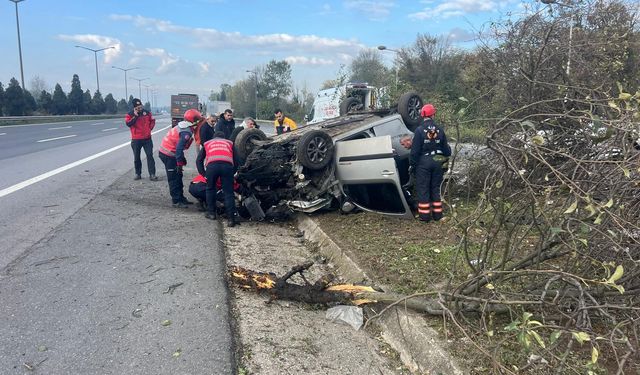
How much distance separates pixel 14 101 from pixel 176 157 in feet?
130

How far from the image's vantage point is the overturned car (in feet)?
20.8

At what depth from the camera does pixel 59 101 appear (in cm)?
5438

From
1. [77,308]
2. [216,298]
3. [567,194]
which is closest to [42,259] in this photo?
[77,308]

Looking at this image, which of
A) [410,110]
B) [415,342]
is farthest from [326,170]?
[415,342]

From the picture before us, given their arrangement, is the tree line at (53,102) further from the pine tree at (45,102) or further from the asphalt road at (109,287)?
the asphalt road at (109,287)

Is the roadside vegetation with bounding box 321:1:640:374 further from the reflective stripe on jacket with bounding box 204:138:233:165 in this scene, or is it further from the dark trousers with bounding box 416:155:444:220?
the reflective stripe on jacket with bounding box 204:138:233:165

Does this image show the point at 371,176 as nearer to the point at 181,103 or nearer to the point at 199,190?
the point at 199,190

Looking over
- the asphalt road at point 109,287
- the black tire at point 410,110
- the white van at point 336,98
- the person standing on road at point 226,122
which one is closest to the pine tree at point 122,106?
the white van at point 336,98

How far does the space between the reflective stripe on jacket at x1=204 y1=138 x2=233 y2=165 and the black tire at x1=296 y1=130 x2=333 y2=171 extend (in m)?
1.01

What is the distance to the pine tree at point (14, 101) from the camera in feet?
127

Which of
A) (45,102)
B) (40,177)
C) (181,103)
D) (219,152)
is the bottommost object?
(40,177)

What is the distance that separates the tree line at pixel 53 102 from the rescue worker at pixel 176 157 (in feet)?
82.7

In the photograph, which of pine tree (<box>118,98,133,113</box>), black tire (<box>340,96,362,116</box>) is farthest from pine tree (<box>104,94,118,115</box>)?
black tire (<box>340,96,362,116</box>)

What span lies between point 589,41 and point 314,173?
456cm
